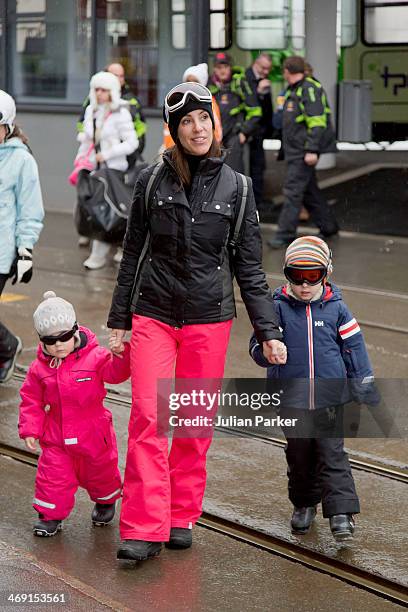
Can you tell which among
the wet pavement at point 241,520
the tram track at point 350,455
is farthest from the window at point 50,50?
the tram track at point 350,455

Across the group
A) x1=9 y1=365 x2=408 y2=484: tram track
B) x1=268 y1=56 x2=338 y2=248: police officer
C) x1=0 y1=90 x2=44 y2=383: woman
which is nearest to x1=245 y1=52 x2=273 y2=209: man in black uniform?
Answer: x1=268 y1=56 x2=338 y2=248: police officer

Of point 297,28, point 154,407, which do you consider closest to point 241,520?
point 154,407

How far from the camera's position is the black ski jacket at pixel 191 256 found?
492 centimetres

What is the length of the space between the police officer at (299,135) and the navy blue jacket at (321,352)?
713 cm

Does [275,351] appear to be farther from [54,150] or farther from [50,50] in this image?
[50,50]

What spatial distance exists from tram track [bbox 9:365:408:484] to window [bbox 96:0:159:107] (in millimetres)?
8059

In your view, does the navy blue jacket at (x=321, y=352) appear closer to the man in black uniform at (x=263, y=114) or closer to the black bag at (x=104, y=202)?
the black bag at (x=104, y=202)

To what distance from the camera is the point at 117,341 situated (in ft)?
16.6

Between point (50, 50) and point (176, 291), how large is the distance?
37.3 ft

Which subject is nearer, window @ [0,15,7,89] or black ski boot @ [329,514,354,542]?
black ski boot @ [329,514,354,542]

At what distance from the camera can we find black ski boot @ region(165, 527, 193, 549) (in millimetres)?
5117

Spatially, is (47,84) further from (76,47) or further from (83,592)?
(83,592)

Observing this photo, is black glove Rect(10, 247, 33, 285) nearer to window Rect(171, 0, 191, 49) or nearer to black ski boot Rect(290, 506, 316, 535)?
black ski boot Rect(290, 506, 316, 535)

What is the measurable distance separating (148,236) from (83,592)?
56.6 inches
